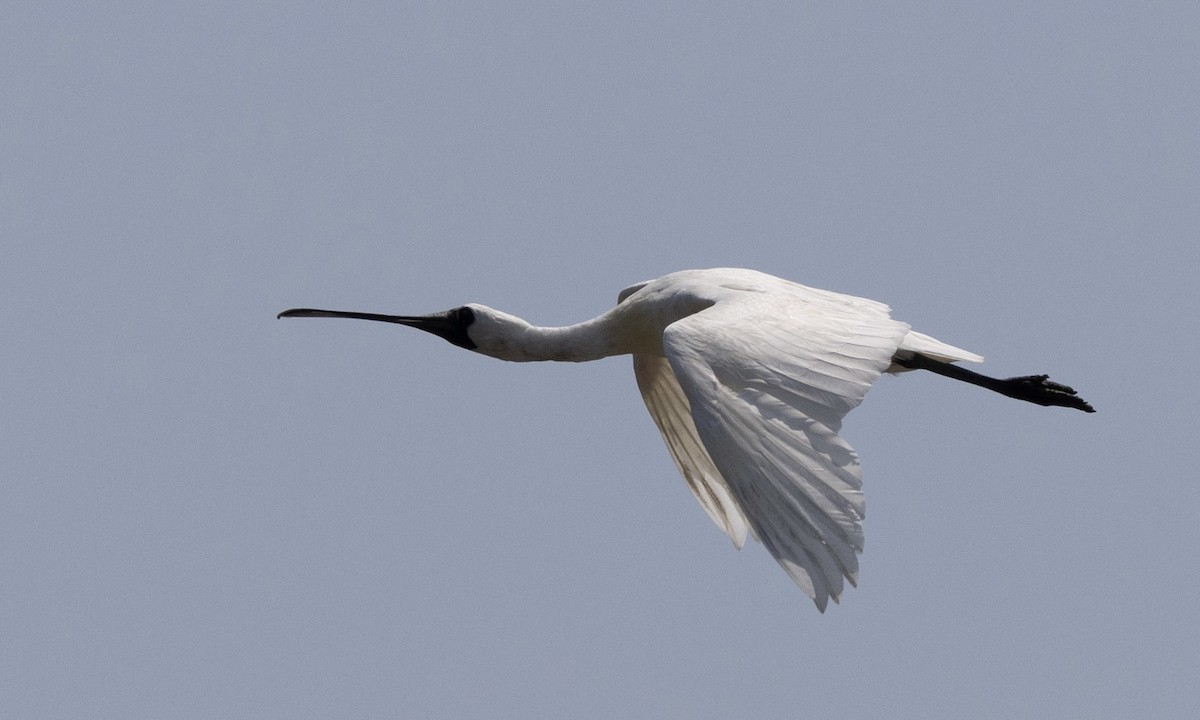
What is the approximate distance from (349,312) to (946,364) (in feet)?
13.6

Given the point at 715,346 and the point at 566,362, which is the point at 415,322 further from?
the point at 715,346

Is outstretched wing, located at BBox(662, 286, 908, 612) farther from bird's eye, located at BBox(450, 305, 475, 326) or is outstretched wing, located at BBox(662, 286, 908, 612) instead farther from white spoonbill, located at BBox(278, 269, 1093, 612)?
bird's eye, located at BBox(450, 305, 475, 326)

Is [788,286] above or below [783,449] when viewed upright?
above

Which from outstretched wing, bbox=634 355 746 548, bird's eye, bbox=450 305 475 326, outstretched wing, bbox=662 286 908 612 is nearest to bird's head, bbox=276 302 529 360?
bird's eye, bbox=450 305 475 326

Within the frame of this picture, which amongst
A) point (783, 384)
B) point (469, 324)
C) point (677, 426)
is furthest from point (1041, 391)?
point (469, 324)

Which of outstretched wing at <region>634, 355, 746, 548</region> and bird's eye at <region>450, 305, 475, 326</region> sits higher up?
bird's eye at <region>450, 305, 475, 326</region>

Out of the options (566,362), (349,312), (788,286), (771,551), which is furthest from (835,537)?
(349,312)

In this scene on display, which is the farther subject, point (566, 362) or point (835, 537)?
point (566, 362)

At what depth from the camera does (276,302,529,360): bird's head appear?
1457 centimetres

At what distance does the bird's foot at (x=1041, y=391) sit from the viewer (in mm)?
13992

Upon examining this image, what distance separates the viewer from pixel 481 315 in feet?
48.0

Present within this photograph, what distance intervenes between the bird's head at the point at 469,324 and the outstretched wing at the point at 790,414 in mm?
2448

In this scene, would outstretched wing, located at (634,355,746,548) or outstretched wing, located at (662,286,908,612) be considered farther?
outstretched wing, located at (634,355,746,548)

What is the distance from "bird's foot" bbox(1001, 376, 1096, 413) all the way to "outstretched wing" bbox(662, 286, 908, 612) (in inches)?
75.4
